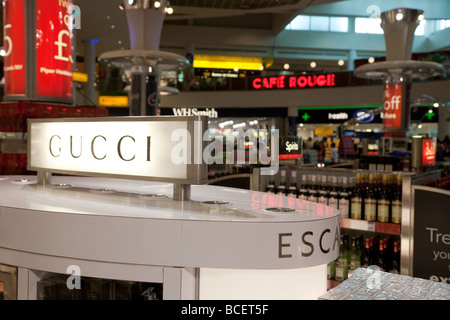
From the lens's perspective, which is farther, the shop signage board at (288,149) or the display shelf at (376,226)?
the shop signage board at (288,149)

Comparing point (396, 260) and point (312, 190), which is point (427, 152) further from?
point (312, 190)

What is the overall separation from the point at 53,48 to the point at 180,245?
282cm

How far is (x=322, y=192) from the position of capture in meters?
3.96

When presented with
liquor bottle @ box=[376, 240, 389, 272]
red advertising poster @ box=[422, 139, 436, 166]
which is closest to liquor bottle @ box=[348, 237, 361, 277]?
liquor bottle @ box=[376, 240, 389, 272]

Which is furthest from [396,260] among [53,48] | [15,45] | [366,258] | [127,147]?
[15,45]

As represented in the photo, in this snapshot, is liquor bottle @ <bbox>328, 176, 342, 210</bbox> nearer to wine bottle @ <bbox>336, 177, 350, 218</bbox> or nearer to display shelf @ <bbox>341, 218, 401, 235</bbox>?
wine bottle @ <bbox>336, 177, 350, 218</bbox>

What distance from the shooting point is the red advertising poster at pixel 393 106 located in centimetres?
887

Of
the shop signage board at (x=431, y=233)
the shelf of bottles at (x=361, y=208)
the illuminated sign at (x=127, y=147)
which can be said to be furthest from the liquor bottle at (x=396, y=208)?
the illuminated sign at (x=127, y=147)

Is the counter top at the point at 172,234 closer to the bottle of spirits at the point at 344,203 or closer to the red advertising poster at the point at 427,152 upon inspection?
the bottle of spirits at the point at 344,203

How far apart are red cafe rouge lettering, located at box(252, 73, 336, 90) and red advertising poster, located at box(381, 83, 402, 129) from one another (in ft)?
25.5

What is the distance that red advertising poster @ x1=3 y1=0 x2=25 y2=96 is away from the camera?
3.70 meters

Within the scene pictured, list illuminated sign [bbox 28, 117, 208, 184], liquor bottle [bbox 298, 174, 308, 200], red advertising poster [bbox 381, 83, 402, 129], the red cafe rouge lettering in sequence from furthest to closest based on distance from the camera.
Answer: the red cafe rouge lettering
red advertising poster [bbox 381, 83, 402, 129]
liquor bottle [bbox 298, 174, 308, 200]
illuminated sign [bbox 28, 117, 208, 184]

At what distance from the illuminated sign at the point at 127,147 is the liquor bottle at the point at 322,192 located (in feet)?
7.27

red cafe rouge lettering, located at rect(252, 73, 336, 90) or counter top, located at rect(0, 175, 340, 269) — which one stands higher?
red cafe rouge lettering, located at rect(252, 73, 336, 90)
